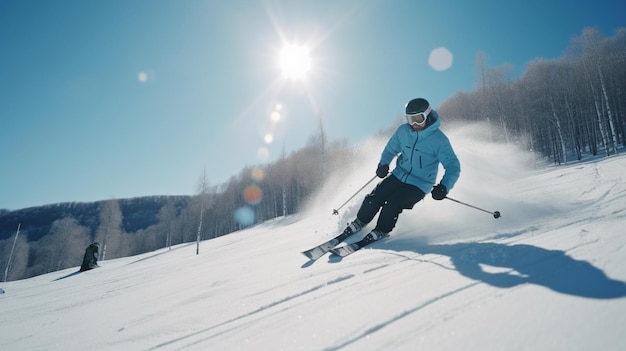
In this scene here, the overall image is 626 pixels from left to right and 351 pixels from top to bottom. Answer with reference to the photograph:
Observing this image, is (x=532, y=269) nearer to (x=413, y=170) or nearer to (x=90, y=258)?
(x=413, y=170)

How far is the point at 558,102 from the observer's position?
31.4 metres

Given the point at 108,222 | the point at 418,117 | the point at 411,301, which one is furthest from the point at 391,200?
the point at 108,222

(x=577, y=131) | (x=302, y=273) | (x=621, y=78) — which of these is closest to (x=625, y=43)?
(x=621, y=78)

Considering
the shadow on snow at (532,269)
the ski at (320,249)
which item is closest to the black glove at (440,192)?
the shadow on snow at (532,269)

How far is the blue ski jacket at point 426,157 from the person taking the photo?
12.2ft

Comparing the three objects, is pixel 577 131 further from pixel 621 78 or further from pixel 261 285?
pixel 261 285

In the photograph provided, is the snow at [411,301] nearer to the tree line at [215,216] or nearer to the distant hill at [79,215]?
the tree line at [215,216]

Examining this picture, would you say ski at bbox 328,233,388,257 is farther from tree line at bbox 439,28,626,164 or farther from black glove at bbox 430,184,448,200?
tree line at bbox 439,28,626,164

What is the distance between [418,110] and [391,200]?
1.31 metres

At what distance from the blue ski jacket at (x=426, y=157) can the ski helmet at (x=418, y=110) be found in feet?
0.37

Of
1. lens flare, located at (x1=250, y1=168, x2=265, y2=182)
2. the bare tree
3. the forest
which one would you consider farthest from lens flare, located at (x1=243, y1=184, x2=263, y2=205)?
the bare tree

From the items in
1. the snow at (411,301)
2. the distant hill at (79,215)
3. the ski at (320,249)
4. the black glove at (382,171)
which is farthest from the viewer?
the distant hill at (79,215)

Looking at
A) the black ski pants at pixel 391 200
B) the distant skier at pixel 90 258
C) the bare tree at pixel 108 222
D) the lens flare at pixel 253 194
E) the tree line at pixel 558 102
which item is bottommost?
the distant skier at pixel 90 258

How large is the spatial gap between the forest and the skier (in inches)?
948
